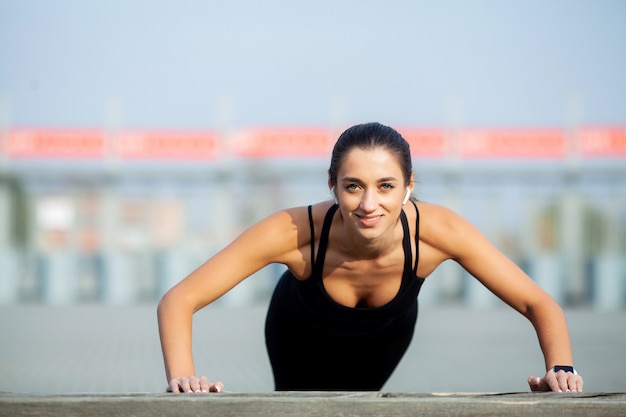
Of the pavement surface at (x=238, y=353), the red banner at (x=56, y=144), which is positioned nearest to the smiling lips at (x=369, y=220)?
the pavement surface at (x=238, y=353)

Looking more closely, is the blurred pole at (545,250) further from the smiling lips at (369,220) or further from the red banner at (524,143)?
the smiling lips at (369,220)

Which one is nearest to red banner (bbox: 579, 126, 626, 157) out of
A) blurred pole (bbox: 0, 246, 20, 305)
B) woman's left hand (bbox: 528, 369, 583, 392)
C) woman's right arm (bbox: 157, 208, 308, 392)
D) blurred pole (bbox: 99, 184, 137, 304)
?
blurred pole (bbox: 99, 184, 137, 304)

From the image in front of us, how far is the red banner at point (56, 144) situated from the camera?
19.7 meters

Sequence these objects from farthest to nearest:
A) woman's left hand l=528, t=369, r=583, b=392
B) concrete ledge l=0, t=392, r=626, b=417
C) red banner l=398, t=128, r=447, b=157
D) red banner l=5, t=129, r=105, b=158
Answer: red banner l=5, t=129, r=105, b=158 → red banner l=398, t=128, r=447, b=157 → woman's left hand l=528, t=369, r=583, b=392 → concrete ledge l=0, t=392, r=626, b=417

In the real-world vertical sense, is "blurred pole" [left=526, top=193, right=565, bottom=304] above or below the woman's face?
below

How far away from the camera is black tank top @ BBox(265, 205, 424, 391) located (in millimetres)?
3873

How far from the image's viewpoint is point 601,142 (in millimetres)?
18984

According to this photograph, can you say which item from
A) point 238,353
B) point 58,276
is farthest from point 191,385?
point 58,276

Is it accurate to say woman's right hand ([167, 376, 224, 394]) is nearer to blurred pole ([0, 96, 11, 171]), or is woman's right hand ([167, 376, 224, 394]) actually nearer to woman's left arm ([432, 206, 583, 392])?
woman's left arm ([432, 206, 583, 392])

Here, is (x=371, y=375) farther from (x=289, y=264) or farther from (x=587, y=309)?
(x=587, y=309)

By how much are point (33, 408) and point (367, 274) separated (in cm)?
192

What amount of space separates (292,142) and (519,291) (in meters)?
15.7

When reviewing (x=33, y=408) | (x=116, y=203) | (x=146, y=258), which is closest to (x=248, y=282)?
(x=146, y=258)

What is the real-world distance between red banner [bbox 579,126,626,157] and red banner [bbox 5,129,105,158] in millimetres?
11138
